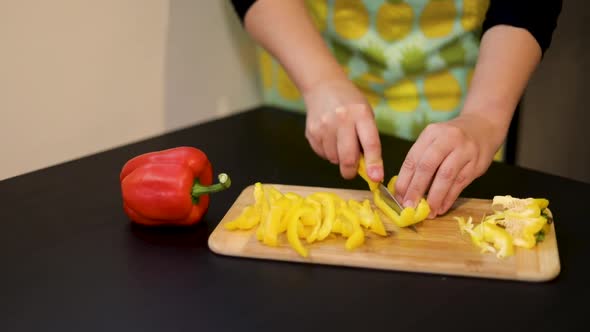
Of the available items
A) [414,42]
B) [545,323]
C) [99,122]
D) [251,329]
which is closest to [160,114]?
[99,122]

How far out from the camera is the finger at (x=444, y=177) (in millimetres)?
1014

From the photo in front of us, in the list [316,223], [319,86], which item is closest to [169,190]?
[316,223]

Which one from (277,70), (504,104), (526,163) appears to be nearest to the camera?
(504,104)

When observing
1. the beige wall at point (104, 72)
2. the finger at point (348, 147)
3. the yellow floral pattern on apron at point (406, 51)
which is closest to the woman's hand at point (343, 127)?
the finger at point (348, 147)

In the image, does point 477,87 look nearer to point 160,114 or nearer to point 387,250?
point 387,250

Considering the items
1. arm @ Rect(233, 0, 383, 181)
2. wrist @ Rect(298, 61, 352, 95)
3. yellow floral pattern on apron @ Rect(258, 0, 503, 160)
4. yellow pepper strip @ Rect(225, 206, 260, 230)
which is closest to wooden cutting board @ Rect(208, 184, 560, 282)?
yellow pepper strip @ Rect(225, 206, 260, 230)

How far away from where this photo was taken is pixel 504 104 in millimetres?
1136

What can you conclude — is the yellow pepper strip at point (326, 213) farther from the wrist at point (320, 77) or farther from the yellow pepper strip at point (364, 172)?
the wrist at point (320, 77)

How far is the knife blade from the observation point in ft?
3.37

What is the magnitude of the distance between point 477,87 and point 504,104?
0.18 feet

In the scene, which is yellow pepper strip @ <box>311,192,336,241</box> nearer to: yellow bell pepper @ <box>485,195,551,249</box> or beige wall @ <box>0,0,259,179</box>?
yellow bell pepper @ <box>485,195,551,249</box>

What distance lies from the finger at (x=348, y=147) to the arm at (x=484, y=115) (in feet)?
0.26

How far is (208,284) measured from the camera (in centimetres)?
88

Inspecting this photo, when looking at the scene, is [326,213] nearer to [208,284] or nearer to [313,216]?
[313,216]
